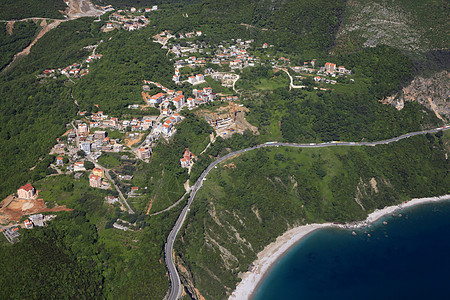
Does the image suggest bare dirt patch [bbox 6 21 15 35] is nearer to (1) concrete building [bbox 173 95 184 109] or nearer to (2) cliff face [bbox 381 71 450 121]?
(1) concrete building [bbox 173 95 184 109]

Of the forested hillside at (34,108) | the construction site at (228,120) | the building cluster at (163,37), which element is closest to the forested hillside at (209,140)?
the forested hillside at (34,108)

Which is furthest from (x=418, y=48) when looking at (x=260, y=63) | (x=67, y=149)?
(x=67, y=149)

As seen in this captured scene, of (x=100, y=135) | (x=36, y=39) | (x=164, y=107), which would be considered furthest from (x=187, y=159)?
(x=36, y=39)

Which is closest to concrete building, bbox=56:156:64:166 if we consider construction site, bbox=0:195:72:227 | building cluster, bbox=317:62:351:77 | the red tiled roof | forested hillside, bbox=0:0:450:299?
forested hillside, bbox=0:0:450:299

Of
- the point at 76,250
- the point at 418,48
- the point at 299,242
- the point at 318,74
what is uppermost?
the point at 418,48

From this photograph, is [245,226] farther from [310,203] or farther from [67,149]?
[67,149]

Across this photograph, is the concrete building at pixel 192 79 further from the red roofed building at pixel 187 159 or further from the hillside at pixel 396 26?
the hillside at pixel 396 26

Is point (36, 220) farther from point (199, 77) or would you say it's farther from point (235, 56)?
point (235, 56)
